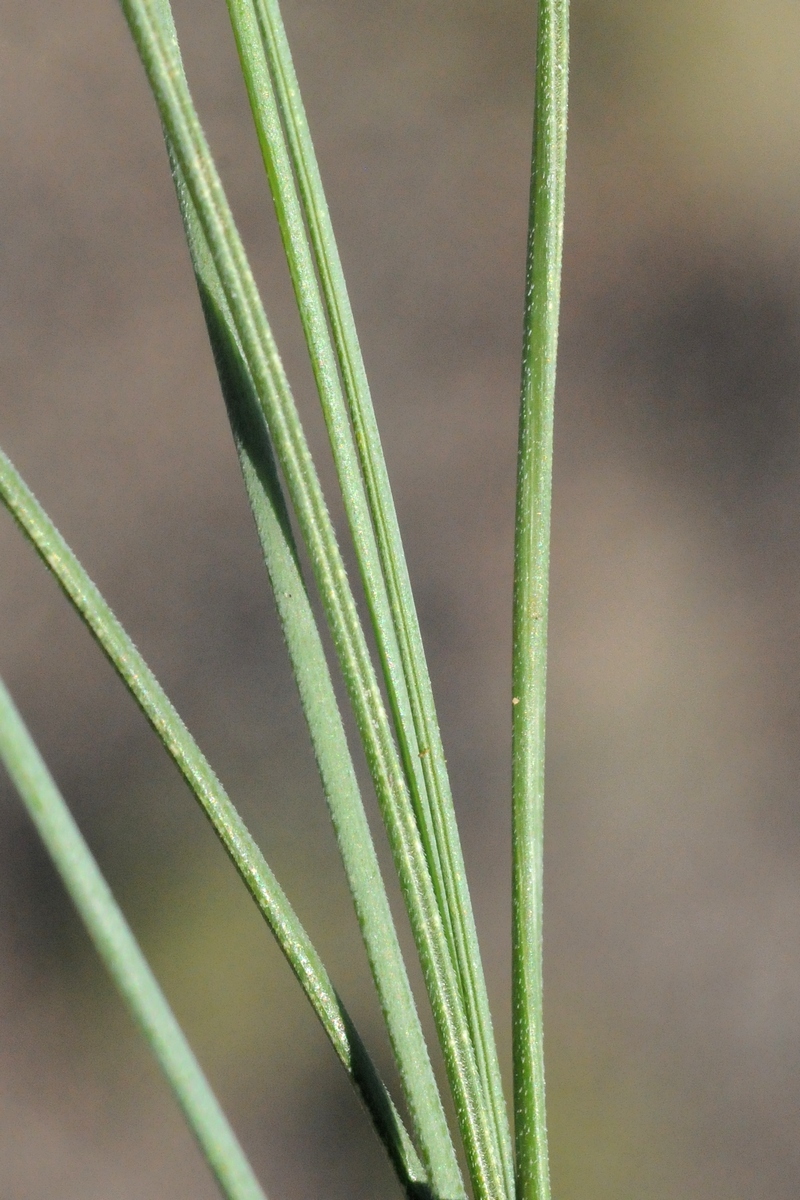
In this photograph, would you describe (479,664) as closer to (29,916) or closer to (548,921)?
(548,921)
